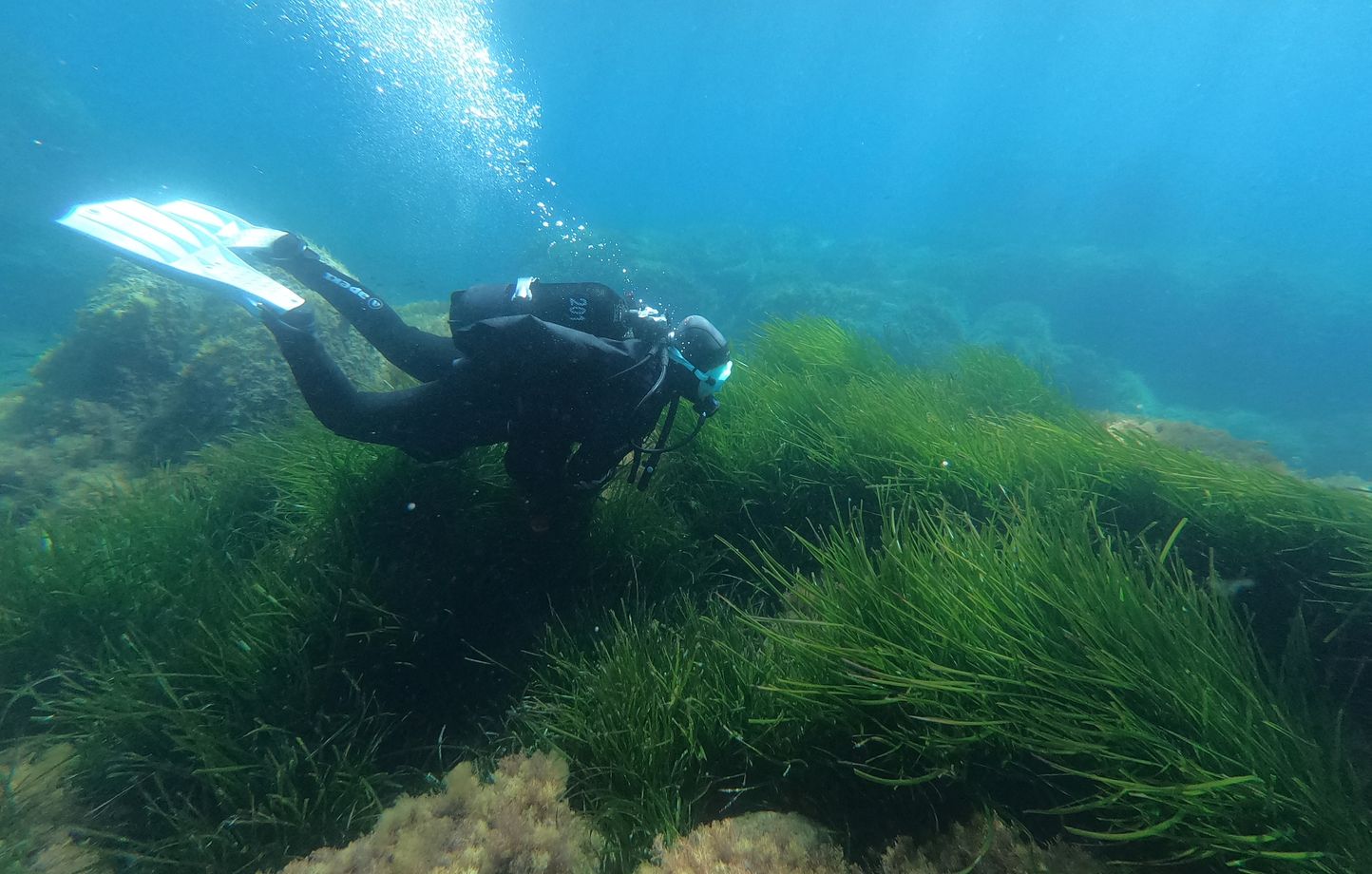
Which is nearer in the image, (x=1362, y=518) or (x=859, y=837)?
(x=859, y=837)

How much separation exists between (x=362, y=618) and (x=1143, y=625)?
3.51 m

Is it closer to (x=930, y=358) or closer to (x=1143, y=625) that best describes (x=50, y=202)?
(x=930, y=358)

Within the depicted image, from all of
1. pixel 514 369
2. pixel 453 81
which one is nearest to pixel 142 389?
pixel 514 369

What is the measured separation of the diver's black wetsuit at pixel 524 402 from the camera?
3109 mm

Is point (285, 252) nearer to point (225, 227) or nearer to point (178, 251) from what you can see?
point (225, 227)

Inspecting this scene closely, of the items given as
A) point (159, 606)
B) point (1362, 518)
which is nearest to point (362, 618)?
point (159, 606)

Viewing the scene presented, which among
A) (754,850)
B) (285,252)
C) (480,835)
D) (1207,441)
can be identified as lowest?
(480,835)

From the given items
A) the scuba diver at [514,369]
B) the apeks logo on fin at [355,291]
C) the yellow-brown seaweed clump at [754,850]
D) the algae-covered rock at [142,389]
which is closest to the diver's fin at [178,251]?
the scuba diver at [514,369]

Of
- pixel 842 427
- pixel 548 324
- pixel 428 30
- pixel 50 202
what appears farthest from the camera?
pixel 428 30

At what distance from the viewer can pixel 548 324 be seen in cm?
309

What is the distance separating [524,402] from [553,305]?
1.05 meters

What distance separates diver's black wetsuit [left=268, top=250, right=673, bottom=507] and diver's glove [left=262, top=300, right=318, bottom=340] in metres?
0.02

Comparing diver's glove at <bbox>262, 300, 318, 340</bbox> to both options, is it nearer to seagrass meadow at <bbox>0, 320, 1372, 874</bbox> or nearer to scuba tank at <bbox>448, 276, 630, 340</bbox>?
seagrass meadow at <bbox>0, 320, 1372, 874</bbox>

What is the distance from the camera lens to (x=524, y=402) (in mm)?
3207
